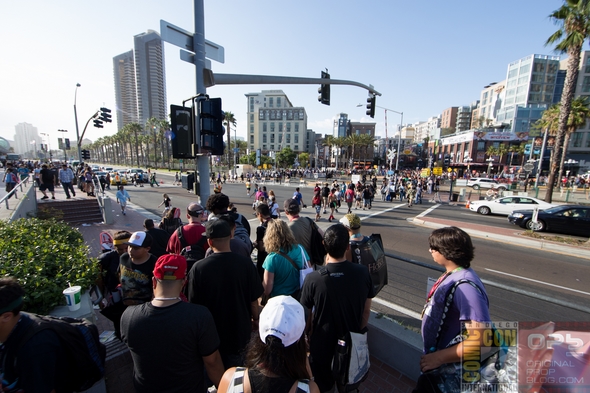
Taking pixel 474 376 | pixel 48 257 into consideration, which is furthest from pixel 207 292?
pixel 48 257

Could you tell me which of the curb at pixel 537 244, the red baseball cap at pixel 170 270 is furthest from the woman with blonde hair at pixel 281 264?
the curb at pixel 537 244

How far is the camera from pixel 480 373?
1679 mm

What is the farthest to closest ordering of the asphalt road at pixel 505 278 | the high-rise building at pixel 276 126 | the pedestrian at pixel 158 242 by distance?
the high-rise building at pixel 276 126, the asphalt road at pixel 505 278, the pedestrian at pixel 158 242

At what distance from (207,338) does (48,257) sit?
10.1ft

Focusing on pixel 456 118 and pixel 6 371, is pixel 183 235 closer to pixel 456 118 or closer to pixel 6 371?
pixel 6 371

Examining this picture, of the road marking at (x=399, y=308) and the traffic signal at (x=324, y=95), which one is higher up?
the traffic signal at (x=324, y=95)

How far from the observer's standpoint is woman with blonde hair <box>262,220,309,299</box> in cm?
302

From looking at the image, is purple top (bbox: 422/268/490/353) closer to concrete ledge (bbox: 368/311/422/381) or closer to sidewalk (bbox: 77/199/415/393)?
concrete ledge (bbox: 368/311/422/381)

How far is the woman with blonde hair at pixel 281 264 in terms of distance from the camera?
9.92 feet

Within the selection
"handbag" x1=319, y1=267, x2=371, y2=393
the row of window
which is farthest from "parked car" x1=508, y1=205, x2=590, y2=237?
the row of window

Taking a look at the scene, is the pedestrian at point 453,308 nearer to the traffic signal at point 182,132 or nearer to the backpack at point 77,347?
the backpack at point 77,347

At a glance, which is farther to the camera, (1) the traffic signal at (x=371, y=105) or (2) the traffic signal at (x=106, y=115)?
(2) the traffic signal at (x=106, y=115)

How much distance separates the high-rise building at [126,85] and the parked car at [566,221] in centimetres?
7346

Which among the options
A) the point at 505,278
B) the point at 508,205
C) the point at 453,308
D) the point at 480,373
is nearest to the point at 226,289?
the point at 453,308
